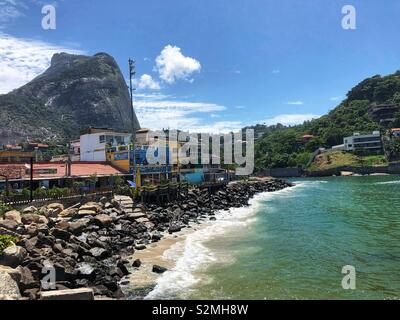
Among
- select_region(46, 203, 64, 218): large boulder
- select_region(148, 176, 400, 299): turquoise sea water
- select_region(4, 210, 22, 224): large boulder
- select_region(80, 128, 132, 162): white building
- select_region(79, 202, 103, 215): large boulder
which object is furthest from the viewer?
select_region(80, 128, 132, 162): white building


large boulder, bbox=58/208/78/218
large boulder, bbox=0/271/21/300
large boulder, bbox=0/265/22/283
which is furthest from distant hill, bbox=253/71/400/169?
large boulder, bbox=0/271/21/300

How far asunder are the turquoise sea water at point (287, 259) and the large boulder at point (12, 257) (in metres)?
6.58

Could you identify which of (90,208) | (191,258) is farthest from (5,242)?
(90,208)

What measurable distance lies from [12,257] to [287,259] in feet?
52.7

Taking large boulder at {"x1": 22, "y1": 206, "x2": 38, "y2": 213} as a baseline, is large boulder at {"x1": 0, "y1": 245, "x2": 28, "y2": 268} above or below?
below

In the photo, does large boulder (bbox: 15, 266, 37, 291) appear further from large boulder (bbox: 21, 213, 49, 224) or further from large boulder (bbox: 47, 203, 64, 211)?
large boulder (bbox: 47, 203, 64, 211)

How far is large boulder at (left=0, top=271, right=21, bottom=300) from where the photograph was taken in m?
13.1

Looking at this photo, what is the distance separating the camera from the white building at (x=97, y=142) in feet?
189

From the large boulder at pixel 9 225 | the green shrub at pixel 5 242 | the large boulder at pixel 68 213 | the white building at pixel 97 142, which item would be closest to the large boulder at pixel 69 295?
the green shrub at pixel 5 242

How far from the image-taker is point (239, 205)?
5481 cm

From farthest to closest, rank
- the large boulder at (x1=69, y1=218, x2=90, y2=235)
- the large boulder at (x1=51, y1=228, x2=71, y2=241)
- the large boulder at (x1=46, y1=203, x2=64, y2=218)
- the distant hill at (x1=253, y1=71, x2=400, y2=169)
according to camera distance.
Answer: the distant hill at (x1=253, y1=71, x2=400, y2=169), the large boulder at (x1=46, y1=203, x2=64, y2=218), the large boulder at (x1=69, y1=218, x2=90, y2=235), the large boulder at (x1=51, y1=228, x2=71, y2=241)

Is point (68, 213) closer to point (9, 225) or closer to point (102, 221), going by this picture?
point (102, 221)

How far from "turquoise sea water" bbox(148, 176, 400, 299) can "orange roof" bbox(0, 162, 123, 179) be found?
1727 centimetres
